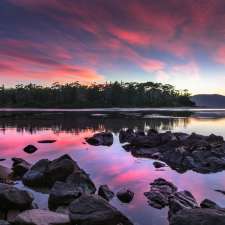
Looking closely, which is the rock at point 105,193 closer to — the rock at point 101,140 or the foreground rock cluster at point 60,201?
the foreground rock cluster at point 60,201

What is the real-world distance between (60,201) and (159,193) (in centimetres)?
438

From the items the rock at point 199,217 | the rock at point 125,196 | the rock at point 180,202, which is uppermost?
the rock at point 199,217

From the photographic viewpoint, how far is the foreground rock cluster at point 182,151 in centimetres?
2291

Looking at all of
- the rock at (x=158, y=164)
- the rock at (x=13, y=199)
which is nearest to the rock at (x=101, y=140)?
the rock at (x=158, y=164)

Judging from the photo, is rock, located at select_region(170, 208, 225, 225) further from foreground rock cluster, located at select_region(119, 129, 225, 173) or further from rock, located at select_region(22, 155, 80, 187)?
foreground rock cluster, located at select_region(119, 129, 225, 173)

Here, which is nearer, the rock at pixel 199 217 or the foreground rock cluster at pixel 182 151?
the rock at pixel 199 217

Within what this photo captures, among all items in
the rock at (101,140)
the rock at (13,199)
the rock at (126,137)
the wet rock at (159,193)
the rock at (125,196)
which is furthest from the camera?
the rock at (126,137)

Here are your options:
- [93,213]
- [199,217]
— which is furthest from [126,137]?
[199,217]

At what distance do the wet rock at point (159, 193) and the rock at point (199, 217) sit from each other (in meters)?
3.66

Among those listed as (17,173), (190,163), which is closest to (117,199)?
(17,173)

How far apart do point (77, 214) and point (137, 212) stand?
108 inches

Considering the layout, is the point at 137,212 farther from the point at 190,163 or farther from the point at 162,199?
the point at 190,163

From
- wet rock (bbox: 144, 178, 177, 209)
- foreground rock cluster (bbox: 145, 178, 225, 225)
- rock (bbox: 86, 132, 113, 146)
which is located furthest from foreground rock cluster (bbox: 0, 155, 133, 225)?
rock (bbox: 86, 132, 113, 146)

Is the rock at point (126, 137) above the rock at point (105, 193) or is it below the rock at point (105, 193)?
above
